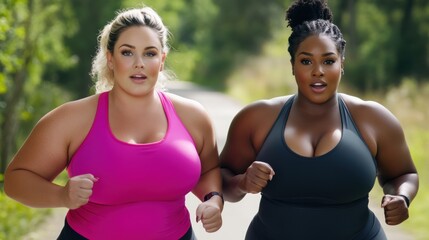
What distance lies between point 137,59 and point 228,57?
3749 centimetres

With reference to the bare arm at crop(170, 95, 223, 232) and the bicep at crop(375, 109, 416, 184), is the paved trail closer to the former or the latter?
the bare arm at crop(170, 95, 223, 232)

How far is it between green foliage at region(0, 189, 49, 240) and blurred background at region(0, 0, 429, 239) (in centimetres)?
1

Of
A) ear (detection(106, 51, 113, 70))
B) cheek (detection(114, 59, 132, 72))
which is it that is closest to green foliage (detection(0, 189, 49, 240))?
ear (detection(106, 51, 113, 70))

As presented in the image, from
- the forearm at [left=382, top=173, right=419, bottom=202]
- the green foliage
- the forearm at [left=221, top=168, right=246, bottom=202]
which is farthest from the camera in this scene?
the green foliage

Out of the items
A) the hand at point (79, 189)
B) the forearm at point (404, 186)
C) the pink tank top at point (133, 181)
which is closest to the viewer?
the hand at point (79, 189)

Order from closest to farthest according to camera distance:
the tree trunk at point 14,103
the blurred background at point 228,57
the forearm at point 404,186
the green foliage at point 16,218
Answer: the forearm at point 404,186 < the green foliage at point 16,218 < the blurred background at point 228,57 < the tree trunk at point 14,103

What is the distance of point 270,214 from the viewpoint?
3.76 meters

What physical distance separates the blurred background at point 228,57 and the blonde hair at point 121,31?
0.34 m

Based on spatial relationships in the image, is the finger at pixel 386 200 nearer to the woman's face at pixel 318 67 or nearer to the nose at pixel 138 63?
the woman's face at pixel 318 67

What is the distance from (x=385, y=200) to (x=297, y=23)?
0.88m

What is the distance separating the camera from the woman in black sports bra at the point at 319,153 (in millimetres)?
3588

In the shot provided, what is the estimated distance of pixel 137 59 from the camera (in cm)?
362

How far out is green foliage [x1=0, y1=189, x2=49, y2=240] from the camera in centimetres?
763

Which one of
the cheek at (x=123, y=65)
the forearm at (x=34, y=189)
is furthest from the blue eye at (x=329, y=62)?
the forearm at (x=34, y=189)
